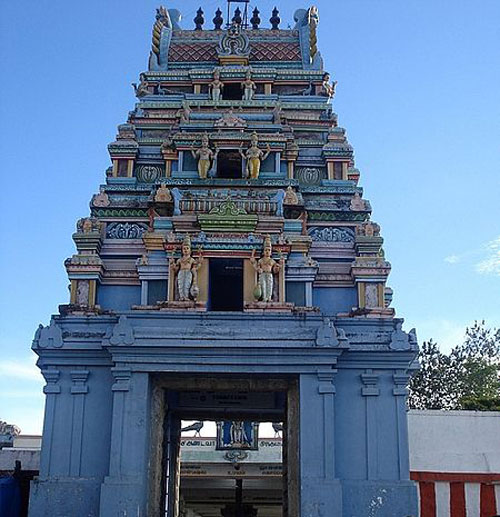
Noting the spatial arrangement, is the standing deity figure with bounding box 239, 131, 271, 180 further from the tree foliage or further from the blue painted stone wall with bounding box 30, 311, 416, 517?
the tree foliage

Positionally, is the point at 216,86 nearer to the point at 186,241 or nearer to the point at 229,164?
the point at 229,164

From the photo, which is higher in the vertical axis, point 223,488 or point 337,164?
point 337,164

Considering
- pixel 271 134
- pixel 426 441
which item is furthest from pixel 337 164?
pixel 426 441

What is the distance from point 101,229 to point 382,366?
6687mm

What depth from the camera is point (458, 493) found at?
18.8 m

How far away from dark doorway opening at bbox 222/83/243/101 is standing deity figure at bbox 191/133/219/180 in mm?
2903

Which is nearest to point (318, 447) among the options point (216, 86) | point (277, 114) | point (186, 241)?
point (186, 241)

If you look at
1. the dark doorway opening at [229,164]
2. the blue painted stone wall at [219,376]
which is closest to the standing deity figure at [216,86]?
the dark doorway opening at [229,164]

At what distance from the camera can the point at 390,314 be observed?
16859 millimetres

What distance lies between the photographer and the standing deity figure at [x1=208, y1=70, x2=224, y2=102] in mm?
20541

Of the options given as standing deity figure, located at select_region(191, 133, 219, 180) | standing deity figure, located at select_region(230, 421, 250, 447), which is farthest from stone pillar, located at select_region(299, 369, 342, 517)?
standing deity figure, located at select_region(230, 421, 250, 447)

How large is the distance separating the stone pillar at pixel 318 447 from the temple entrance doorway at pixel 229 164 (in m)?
6.00

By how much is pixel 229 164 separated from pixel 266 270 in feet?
12.2

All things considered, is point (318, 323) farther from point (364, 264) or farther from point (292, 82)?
point (292, 82)
